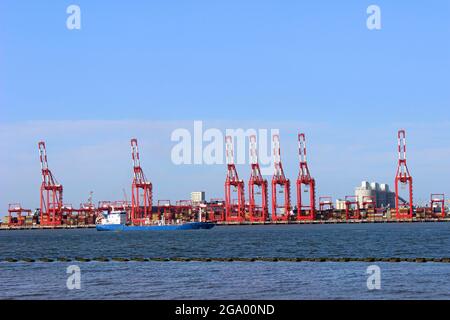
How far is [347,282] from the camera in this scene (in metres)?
38.7

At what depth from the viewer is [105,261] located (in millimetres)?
58469

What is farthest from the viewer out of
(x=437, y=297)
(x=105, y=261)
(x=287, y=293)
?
(x=105, y=261)

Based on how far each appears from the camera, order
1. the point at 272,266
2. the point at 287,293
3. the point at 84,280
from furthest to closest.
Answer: the point at 272,266, the point at 84,280, the point at 287,293

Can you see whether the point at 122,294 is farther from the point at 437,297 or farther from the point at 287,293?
the point at 437,297

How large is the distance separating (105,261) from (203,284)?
68.9 feet

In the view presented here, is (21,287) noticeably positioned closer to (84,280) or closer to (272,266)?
(84,280)

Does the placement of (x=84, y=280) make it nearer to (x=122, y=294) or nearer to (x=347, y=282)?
(x=122, y=294)

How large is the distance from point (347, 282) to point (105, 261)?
25.5m

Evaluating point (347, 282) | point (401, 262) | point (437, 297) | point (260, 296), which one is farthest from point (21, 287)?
point (401, 262)

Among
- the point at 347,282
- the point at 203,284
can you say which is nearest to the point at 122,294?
the point at 203,284
